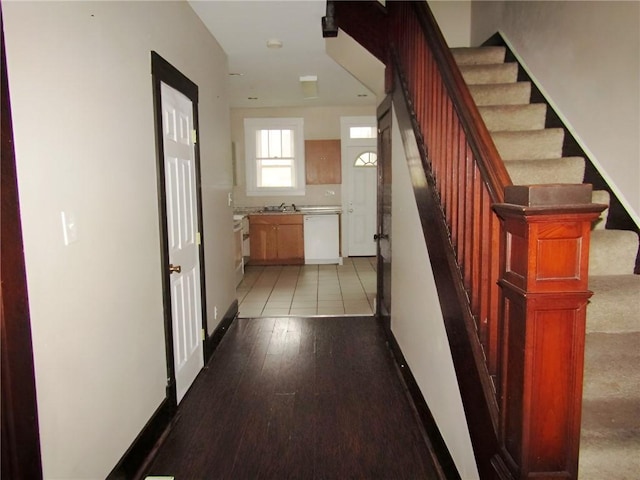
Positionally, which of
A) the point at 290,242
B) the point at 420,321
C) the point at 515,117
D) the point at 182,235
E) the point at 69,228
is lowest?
the point at 290,242

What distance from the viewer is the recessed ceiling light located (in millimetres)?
4012

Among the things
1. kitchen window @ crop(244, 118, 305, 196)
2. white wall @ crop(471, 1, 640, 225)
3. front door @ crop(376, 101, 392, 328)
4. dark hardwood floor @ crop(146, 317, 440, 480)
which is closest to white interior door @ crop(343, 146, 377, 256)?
kitchen window @ crop(244, 118, 305, 196)

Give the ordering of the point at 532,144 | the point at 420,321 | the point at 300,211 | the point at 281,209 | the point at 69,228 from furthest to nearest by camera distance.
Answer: the point at 281,209
the point at 300,211
the point at 532,144
the point at 420,321
the point at 69,228

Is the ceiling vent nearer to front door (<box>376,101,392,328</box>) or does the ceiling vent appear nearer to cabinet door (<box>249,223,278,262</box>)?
front door (<box>376,101,392,328</box>)

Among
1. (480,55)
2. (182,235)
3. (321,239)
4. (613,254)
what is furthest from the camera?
(321,239)

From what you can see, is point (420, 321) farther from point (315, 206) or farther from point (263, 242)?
point (315, 206)

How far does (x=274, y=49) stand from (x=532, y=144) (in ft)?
8.65

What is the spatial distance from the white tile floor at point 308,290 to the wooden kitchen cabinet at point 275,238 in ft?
0.70

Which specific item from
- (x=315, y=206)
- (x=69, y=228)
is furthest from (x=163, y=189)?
(x=315, y=206)

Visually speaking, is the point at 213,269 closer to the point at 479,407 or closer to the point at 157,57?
the point at 157,57

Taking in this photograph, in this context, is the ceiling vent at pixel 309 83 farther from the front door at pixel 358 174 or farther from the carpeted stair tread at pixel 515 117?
the carpeted stair tread at pixel 515 117

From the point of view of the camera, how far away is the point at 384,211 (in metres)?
4.10

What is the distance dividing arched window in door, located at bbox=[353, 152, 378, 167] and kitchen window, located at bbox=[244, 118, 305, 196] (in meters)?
1.05

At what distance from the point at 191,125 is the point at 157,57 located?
2.48ft
